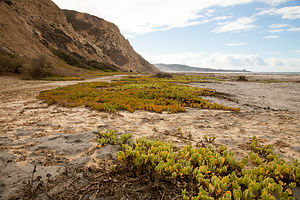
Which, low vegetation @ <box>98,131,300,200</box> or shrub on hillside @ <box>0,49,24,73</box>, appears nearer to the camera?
low vegetation @ <box>98,131,300,200</box>

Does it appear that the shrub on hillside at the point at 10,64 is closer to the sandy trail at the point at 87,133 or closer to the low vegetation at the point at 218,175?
the sandy trail at the point at 87,133

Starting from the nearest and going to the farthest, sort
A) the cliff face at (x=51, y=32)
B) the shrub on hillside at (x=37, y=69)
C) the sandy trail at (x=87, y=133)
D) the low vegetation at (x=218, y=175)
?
1. the low vegetation at (x=218, y=175)
2. the sandy trail at (x=87, y=133)
3. the shrub on hillside at (x=37, y=69)
4. the cliff face at (x=51, y=32)

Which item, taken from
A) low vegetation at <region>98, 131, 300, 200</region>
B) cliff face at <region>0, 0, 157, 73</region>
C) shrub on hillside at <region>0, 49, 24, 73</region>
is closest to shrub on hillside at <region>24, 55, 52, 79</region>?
shrub on hillside at <region>0, 49, 24, 73</region>

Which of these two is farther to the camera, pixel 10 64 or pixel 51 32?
pixel 51 32

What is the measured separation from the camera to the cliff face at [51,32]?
3431cm

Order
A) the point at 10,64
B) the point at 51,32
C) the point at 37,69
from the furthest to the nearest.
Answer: the point at 51,32 < the point at 37,69 < the point at 10,64

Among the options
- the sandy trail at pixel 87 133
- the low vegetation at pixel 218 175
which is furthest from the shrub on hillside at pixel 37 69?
the low vegetation at pixel 218 175

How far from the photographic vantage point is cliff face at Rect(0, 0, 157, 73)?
113 ft

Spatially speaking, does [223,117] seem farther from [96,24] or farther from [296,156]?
[96,24]

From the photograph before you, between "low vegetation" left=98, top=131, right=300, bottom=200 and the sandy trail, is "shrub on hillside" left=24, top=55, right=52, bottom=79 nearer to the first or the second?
the sandy trail

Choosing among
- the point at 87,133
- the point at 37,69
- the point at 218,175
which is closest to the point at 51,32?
the point at 37,69

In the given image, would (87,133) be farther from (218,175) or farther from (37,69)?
(37,69)

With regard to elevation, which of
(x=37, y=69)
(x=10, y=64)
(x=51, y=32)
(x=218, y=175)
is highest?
(x=51, y=32)

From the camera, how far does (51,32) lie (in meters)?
49.5
